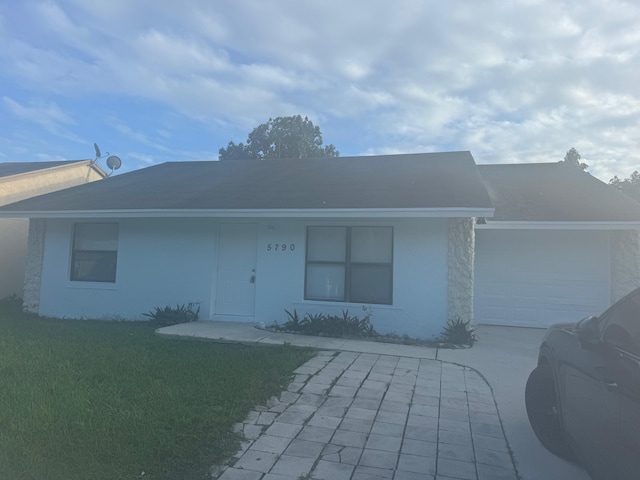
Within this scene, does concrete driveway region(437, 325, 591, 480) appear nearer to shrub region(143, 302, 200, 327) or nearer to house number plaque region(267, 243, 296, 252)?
house number plaque region(267, 243, 296, 252)

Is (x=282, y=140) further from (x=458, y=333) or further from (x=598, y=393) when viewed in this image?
(x=598, y=393)

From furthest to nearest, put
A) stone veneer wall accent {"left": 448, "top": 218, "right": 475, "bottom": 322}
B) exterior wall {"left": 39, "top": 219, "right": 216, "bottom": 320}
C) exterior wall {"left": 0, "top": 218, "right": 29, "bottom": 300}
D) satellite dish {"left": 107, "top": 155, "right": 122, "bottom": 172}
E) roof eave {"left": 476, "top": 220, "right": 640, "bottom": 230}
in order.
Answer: satellite dish {"left": 107, "top": 155, "right": 122, "bottom": 172} < exterior wall {"left": 0, "top": 218, "right": 29, "bottom": 300} < exterior wall {"left": 39, "top": 219, "right": 216, "bottom": 320} < roof eave {"left": 476, "top": 220, "right": 640, "bottom": 230} < stone veneer wall accent {"left": 448, "top": 218, "right": 475, "bottom": 322}

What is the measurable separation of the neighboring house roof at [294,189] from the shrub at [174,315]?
6.80ft

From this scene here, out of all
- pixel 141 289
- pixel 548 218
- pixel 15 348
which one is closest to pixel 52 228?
pixel 141 289

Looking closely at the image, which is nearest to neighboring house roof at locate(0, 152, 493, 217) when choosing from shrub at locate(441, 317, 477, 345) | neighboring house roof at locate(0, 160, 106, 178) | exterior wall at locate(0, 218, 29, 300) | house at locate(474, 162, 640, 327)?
house at locate(474, 162, 640, 327)

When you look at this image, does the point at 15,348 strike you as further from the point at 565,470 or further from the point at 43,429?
the point at 565,470

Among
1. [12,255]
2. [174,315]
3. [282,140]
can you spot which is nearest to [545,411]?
[174,315]

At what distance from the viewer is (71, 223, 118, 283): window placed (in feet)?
34.8

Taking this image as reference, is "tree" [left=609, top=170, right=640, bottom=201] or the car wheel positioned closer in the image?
the car wheel

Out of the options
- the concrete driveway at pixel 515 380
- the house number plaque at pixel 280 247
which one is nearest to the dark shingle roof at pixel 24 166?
the house number plaque at pixel 280 247

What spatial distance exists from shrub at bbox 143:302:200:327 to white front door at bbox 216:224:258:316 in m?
0.52

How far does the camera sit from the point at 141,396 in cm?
468

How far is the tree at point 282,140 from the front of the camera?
2798cm

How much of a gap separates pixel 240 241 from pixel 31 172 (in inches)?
389
